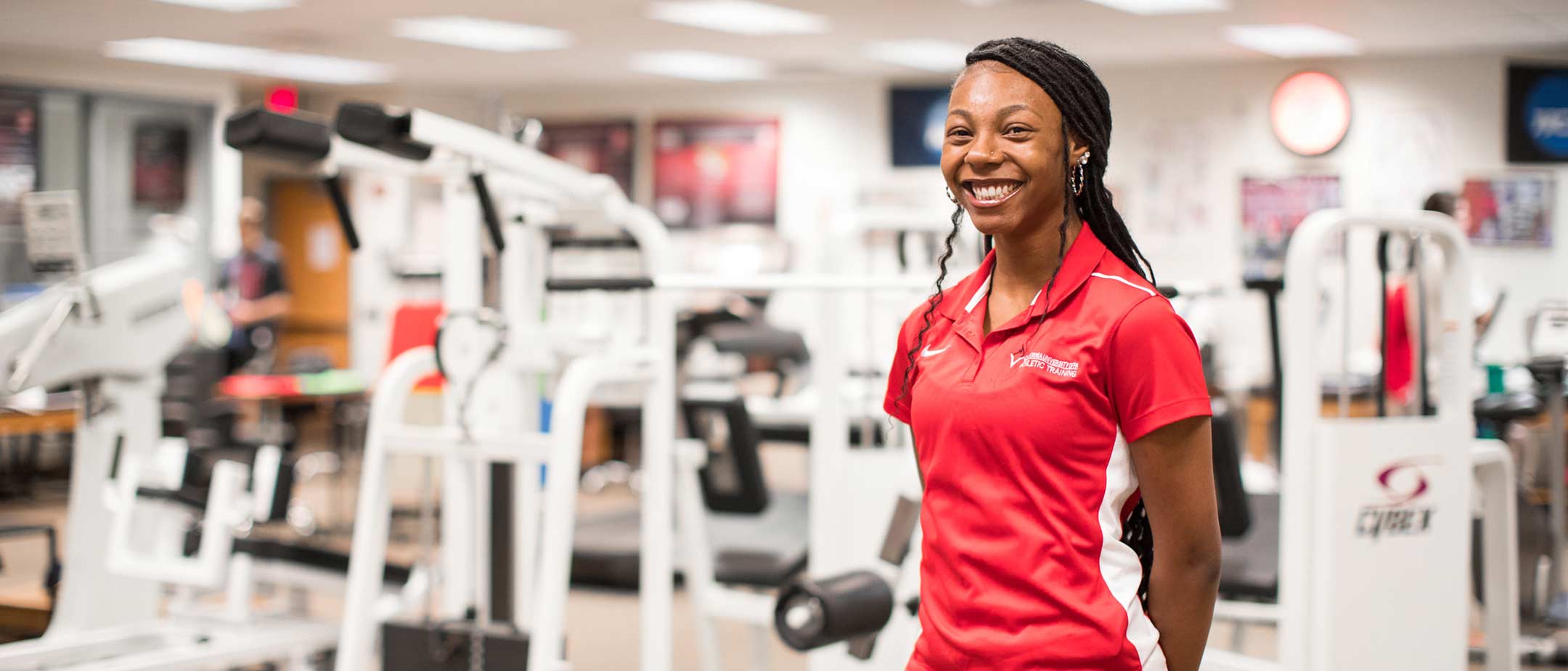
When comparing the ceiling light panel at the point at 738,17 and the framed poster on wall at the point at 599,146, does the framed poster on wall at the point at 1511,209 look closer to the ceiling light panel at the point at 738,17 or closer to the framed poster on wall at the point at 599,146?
the ceiling light panel at the point at 738,17

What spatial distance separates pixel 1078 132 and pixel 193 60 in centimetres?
992

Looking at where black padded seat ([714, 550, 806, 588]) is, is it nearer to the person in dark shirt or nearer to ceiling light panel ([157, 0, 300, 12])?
ceiling light panel ([157, 0, 300, 12])

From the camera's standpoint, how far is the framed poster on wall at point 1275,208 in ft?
29.4

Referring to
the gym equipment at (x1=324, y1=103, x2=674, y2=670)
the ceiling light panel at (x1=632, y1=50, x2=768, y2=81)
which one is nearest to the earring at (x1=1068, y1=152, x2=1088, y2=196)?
the gym equipment at (x1=324, y1=103, x2=674, y2=670)

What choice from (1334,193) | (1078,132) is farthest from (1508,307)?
(1078,132)

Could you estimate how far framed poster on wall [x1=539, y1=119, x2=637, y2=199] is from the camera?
10.9 m

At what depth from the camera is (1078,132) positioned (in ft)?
4.24

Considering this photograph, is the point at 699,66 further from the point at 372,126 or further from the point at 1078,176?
the point at 1078,176

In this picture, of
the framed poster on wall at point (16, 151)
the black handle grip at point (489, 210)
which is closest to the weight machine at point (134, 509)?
the black handle grip at point (489, 210)

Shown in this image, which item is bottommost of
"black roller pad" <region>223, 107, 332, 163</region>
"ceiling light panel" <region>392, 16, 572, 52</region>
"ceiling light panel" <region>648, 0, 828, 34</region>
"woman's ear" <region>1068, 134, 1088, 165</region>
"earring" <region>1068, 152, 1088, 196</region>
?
"earring" <region>1068, 152, 1088, 196</region>

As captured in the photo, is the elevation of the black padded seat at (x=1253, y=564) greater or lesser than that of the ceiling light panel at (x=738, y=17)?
lesser

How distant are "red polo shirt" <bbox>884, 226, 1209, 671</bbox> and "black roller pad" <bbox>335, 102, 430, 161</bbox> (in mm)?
1419

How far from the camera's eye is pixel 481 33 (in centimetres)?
847

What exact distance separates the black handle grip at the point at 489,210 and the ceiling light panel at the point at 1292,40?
6282 mm
